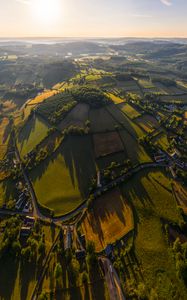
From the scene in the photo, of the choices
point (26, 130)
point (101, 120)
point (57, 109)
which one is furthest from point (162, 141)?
point (26, 130)

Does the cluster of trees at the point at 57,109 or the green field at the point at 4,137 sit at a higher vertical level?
the cluster of trees at the point at 57,109

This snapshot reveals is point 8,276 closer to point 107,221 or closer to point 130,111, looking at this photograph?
point 107,221

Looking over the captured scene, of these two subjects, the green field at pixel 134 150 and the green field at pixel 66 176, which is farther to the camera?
the green field at pixel 134 150

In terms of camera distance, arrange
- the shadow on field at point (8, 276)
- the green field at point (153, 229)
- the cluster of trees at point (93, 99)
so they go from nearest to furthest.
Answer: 1. the green field at point (153, 229)
2. the shadow on field at point (8, 276)
3. the cluster of trees at point (93, 99)

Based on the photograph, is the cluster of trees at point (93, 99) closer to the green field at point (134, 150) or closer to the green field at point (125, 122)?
the green field at point (125, 122)

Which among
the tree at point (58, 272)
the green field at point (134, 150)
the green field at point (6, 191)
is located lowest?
the tree at point (58, 272)

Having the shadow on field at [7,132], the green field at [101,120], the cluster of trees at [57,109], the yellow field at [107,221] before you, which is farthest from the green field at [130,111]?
the shadow on field at [7,132]

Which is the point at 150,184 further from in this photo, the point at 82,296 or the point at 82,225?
the point at 82,296
